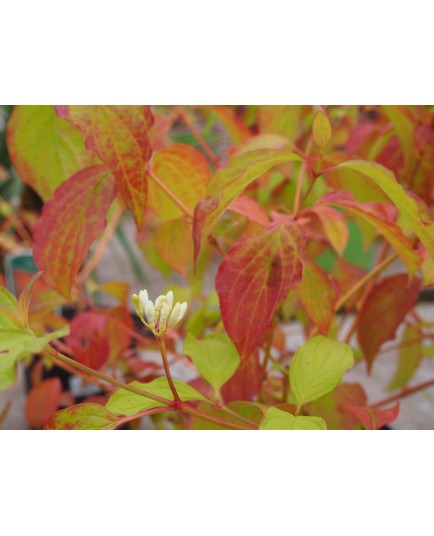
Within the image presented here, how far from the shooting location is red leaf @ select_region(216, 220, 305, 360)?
0.91 ft

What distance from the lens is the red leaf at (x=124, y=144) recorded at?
30cm

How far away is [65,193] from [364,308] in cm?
23

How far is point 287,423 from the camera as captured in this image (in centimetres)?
26

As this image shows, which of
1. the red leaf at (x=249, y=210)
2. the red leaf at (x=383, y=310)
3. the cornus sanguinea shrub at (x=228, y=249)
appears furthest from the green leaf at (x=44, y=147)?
the red leaf at (x=383, y=310)

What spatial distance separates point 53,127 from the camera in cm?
37

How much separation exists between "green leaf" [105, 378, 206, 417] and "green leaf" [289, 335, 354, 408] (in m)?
0.05

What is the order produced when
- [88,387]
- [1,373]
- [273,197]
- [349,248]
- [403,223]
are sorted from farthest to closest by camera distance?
[349,248]
[88,387]
[273,197]
[403,223]
[1,373]

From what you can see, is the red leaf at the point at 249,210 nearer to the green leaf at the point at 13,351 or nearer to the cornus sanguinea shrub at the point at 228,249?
the cornus sanguinea shrub at the point at 228,249

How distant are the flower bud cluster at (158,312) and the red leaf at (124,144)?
8cm

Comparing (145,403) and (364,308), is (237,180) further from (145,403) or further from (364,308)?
(364,308)

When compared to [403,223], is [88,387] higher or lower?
lower

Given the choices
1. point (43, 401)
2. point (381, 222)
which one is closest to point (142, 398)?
point (381, 222)

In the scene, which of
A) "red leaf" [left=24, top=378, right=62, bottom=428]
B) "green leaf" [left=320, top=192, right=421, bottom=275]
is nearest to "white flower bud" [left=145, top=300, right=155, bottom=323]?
"green leaf" [left=320, top=192, right=421, bottom=275]

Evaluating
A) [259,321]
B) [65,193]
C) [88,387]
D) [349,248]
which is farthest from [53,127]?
[349,248]
